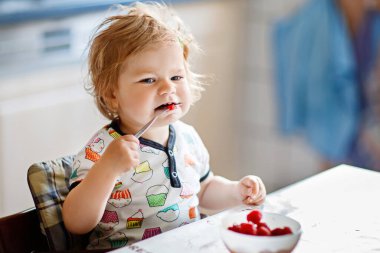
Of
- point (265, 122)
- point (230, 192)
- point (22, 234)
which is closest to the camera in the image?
point (22, 234)

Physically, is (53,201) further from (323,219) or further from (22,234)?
(323,219)

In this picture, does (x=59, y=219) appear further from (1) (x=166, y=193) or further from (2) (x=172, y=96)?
(2) (x=172, y=96)

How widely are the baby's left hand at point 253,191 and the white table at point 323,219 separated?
2 centimetres

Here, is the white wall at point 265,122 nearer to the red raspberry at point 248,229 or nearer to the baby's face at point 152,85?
the baby's face at point 152,85

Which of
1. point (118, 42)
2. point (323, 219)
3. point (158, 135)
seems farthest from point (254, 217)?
point (118, 42)

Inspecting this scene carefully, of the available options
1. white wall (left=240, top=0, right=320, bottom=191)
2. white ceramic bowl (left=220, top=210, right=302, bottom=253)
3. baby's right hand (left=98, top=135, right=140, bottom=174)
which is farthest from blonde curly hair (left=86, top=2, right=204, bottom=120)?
white wall (left=240, top=0, right=320, bottom=191)

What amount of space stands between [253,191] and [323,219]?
16 cm

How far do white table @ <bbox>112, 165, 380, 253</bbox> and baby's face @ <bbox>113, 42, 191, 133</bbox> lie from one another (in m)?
0.24

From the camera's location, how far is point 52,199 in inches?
58.4

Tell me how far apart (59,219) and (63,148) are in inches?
45.4

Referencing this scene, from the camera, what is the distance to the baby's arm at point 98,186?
4.27 ft

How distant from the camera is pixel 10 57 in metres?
2.40

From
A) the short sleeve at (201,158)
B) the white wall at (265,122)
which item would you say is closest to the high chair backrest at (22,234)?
the short sleeve at (201,158)

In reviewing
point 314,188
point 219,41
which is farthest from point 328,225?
point 219,41
